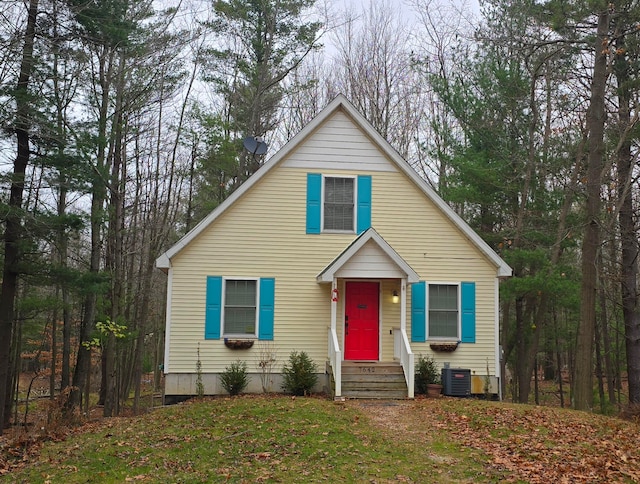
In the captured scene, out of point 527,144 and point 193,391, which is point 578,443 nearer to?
point 193,391

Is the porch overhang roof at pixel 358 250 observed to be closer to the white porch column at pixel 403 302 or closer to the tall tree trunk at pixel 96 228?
the white porch column at pixel 403 302

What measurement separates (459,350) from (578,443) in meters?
6.11

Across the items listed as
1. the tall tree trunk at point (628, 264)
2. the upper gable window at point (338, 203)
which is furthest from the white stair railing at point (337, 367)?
the tall tree trunk at point (628, 264)

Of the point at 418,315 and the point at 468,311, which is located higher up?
the point at 468,311

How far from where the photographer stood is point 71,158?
44.3ft

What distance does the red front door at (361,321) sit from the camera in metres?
14.1

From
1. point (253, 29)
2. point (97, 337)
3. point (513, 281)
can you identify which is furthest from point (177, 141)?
point (513, 281)

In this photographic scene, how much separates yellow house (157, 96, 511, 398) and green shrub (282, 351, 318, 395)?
1.31 feet

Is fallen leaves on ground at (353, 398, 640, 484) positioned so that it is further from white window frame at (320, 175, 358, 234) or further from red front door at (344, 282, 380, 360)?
white window frame at (320, 175, 358, 234)

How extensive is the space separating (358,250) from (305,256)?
1.69 meters

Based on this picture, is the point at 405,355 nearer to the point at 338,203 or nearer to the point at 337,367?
the point at 337,367

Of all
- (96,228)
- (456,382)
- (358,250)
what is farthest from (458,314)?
(96,228)

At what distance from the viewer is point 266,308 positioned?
13.7 m

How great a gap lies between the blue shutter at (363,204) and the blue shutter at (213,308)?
3.67 meters
